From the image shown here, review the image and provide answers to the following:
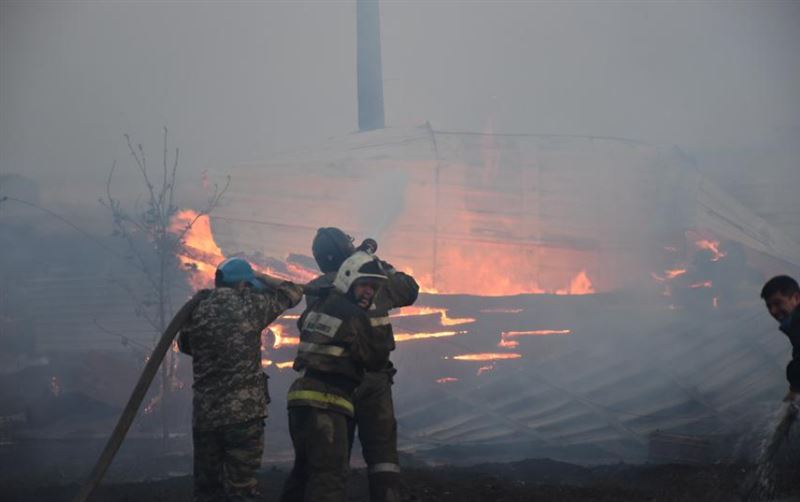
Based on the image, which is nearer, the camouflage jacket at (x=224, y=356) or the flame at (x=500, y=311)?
the camouflage jacket at (x=224, y=356)

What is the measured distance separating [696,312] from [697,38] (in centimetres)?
1037

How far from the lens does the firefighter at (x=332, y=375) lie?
4.41 metres

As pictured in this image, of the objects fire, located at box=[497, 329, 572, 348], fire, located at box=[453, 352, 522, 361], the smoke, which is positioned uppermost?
the smoke

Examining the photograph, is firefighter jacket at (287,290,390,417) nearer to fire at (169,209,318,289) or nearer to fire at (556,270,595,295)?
fire at (169,209,318,289)

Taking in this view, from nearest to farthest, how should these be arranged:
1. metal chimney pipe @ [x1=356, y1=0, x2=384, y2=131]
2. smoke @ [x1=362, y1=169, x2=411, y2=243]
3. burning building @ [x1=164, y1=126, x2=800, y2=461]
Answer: burning building @ [x1=164, y1=126, x2=800, y2=461] < smoke @ [x1=362, y1=169, x2=411, y2=243] < metal chimney pipe @ [x1=356, y1=0, x2=384, y2=131]

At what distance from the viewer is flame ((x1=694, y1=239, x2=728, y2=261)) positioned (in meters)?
14.3

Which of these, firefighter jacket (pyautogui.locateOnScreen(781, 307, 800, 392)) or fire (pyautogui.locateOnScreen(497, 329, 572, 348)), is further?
fire (pyautogui.locateOnScreen(497, 329, 572, 348))

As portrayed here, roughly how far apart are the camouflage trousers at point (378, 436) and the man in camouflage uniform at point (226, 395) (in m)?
0.75

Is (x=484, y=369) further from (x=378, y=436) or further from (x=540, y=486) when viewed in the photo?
(x=378, y=436)

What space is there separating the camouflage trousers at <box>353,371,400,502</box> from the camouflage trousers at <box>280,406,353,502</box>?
0.14m

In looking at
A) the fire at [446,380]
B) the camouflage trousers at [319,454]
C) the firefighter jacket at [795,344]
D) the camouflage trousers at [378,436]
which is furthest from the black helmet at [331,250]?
the fire at [446,380]

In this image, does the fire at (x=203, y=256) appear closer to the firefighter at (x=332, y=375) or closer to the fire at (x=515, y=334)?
the fire at (x=515, y=334)

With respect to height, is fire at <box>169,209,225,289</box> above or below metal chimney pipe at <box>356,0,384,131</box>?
below

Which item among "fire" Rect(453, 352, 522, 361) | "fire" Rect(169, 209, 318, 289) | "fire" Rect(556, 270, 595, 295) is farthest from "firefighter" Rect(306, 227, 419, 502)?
"fire" Rect(556, 270, 595, 295)
